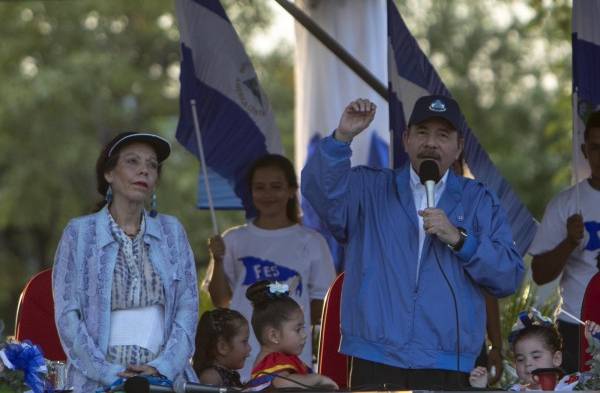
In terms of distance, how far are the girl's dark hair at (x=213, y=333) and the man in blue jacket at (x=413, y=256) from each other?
93 cm

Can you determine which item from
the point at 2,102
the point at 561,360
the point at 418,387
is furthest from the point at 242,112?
the point at 2,102

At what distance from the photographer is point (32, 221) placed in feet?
81.1

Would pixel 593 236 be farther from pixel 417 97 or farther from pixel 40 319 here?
pixel 40 319

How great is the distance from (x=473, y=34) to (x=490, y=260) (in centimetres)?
2547

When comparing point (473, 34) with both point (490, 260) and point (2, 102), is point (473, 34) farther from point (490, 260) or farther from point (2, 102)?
point (490, 260)

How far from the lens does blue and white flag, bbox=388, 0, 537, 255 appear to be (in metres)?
10.0

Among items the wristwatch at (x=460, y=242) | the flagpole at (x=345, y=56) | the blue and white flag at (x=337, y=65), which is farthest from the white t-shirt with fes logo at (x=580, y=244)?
the blue and white flag at (x=337, y=65)

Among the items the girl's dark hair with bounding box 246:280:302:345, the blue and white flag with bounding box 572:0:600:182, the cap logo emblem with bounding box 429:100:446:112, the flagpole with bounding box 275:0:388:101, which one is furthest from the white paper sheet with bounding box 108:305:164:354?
the flagpole with bounding box 275:0:388:101

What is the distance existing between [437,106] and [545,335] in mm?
1288

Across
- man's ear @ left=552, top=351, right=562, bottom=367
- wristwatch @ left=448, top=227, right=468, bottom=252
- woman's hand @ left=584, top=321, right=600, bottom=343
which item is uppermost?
wristwatch @ left=448, top=227, right=468, bottom=252

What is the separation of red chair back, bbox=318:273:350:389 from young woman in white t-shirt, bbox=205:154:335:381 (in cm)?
87

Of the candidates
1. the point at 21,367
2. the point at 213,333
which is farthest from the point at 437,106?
the point at 21,367

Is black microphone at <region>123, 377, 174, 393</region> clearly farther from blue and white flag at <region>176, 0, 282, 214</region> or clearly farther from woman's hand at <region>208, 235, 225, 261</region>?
blue and white flag at <region>176, 0, 282, 214</region>

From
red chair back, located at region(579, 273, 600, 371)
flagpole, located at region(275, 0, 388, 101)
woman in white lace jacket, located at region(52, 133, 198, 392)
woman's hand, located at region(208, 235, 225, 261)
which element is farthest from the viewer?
flagpole, located at region(275, 0, 388, 101)
